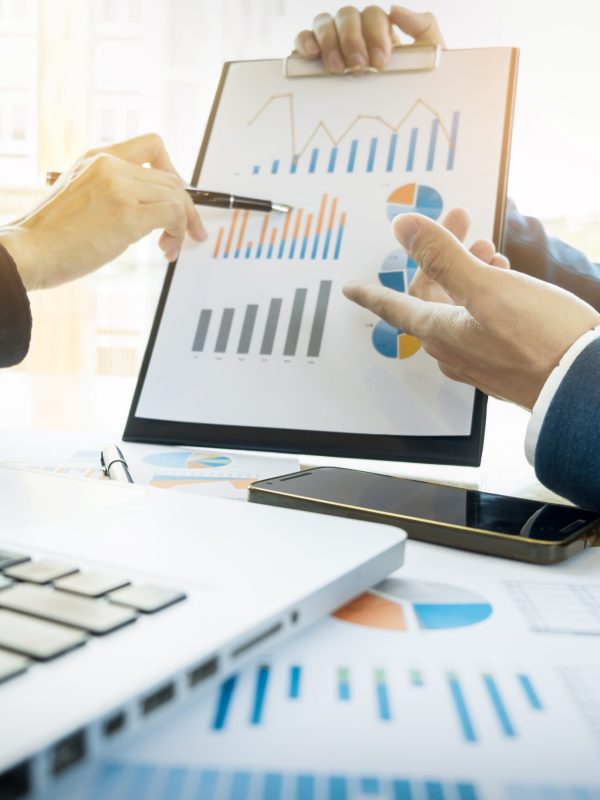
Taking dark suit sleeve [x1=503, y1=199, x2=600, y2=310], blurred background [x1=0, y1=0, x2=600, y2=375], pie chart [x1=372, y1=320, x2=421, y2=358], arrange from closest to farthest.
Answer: pie chart [x1=372, y1=320, x2=421, y2=358] < dark suit sleeve [x1=503, y1=199, x2=600, y2=310] < blurred background [x1=0, y1=0, x2=600, y2=375]

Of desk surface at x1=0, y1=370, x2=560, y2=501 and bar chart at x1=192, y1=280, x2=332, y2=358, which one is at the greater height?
bar chart at x1=192, y1=280, x2=332, y2=358

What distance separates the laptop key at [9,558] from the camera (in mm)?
273

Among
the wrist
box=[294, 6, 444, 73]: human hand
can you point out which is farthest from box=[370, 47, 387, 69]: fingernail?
the wrist

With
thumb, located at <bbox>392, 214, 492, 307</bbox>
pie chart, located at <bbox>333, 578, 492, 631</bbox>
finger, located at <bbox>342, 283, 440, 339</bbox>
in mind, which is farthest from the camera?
finger, located at <bbox>342, 283, 440, 339</bbox>

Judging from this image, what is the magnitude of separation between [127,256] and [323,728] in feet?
9.67

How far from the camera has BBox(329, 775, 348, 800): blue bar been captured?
0.20 m

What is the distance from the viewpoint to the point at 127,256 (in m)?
3.01

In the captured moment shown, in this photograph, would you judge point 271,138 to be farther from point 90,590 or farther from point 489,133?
point 90,590

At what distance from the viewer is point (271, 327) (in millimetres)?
792

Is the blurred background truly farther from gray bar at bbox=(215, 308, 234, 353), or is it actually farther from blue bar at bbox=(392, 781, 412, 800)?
blue bar at bbox=(392, 781, 412, 800)

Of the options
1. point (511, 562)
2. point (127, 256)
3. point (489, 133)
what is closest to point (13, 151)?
point (127, 256)

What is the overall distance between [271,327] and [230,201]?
16 cm

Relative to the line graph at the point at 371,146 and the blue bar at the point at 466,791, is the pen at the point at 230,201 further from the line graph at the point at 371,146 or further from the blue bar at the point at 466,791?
the blue bar at the point at 466,791

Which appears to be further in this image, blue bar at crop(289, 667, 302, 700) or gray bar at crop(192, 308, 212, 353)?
gray bar at crop(192, 308, 212, 353)
